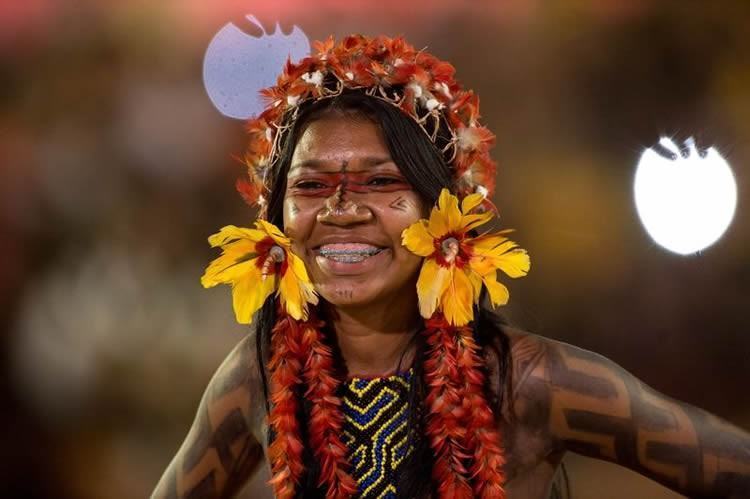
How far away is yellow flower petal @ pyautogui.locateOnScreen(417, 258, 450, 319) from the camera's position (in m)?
2.21

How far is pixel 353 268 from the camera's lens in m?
2.20

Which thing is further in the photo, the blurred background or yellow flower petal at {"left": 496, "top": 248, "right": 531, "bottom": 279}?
the blurred background

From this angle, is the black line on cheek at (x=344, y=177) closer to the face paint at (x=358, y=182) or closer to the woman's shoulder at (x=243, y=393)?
the face paint at (x=358, y=182)

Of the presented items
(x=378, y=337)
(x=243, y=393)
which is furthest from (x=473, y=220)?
(x=243, y=393)

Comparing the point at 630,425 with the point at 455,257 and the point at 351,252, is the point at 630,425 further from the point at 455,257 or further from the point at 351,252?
the point at 351,252

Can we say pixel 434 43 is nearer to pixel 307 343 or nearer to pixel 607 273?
pixel 607 273

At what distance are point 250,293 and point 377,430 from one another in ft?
1.50

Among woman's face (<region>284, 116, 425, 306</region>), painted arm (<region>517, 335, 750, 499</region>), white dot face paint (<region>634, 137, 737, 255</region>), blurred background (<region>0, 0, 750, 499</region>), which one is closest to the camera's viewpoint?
painted arm (<region>517, 335, 750, 499</region>)

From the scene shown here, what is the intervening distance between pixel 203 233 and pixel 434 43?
5.71ft

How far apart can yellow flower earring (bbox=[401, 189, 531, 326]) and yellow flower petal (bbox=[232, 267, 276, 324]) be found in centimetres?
37

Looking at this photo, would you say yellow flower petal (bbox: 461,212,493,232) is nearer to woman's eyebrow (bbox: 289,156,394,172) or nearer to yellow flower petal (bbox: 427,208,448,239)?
yellow flower petal (bbox: 427,208,448,239)

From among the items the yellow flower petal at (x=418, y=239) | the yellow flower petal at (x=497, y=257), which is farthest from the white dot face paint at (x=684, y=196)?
the yellow flower petal at (x=418, y=239)

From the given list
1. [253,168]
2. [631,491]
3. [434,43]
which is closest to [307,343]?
[253,168]

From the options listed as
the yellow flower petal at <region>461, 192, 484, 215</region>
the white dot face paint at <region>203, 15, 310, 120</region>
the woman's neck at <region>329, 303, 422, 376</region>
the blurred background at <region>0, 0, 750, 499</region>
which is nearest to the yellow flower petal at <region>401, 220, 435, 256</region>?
the yellow flower petal at <region>461, 192, 484, 215</region>
